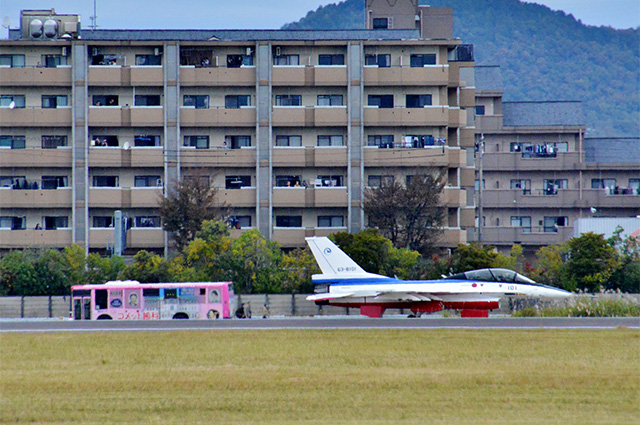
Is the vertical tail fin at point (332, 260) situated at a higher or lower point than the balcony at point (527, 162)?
lower

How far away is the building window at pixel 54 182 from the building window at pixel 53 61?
980cm

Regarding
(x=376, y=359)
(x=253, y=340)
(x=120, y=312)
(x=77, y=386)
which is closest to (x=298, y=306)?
(x=120, y=312)

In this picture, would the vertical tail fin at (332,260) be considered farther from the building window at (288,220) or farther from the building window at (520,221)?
the building window at (520,221)

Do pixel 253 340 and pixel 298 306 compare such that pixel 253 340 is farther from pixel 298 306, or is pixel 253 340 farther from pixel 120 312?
pixel 298 306

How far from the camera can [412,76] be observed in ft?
254

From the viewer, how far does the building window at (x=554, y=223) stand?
99375mm

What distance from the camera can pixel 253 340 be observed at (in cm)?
3328

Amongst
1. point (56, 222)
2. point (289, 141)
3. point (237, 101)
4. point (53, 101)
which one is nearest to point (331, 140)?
point (289, 141)

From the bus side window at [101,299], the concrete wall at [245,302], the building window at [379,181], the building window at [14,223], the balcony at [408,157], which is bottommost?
the concrete wall at [245,302]

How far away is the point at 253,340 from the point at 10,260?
35.2m

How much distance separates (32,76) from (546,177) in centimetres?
5730

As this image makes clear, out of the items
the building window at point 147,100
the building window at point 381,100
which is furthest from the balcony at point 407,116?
the building window at point 147,100

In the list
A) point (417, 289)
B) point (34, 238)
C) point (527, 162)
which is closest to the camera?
point (417, 289)

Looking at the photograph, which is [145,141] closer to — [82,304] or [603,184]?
[82,304]
